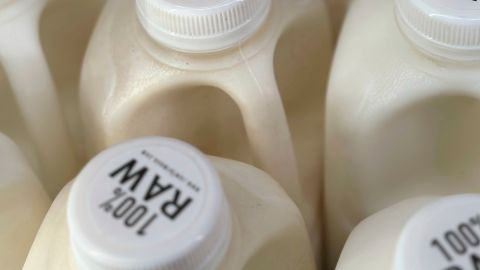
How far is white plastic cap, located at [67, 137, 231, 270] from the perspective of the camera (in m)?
0.47

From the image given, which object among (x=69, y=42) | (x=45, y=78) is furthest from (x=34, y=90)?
(x=69, y=42)

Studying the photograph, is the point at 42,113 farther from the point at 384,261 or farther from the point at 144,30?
the point at 384,261

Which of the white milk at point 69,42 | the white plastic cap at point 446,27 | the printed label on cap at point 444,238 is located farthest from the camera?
the white milk at point 69,42

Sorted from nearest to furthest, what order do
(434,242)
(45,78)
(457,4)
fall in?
(434,242), (457,4), (45,78)

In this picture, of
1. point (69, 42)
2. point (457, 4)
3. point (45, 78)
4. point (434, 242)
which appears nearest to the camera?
point (434, 242)

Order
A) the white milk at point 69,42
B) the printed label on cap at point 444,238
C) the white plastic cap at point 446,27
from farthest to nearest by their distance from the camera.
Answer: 1. the white milk at point 69,42
2. the white plastic cap at point 446,27
3. the printed label on cap at point 444,238

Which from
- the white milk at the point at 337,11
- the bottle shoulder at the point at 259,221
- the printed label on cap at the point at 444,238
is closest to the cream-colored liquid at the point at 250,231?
the bottle shoulder at the point at 259,221

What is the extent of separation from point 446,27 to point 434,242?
0.18 m

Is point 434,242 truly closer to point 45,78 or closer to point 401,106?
point 401,106

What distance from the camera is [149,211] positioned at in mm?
488

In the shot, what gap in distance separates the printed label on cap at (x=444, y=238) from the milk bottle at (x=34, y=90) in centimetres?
35

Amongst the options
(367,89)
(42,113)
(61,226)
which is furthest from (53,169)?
(367,89)

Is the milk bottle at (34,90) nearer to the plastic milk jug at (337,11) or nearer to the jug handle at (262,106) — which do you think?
the jug handle at (262,106)

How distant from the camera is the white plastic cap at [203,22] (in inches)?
23.0
